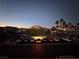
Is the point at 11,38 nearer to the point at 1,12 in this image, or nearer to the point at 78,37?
the point at 1,12

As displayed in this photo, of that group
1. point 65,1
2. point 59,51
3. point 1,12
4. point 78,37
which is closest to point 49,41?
point 59,51

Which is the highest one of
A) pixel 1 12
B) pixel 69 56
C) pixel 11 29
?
pixel 1 12

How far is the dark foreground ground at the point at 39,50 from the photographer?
3.39m

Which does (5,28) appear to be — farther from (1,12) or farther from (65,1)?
(65,1)

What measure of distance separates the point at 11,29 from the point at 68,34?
3.15 ft

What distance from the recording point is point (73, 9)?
3.39 m

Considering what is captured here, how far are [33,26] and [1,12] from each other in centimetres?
59

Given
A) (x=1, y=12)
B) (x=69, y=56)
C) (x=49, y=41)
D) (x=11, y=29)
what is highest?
(x=1, y=12)

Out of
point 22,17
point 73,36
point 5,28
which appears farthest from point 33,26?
point 73,36

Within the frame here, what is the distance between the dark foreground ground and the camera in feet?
11.1

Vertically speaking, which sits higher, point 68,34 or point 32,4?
point 32,4

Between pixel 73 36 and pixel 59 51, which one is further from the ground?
pixel 73 36

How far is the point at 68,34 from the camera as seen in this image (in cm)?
338

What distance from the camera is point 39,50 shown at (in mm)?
3418
